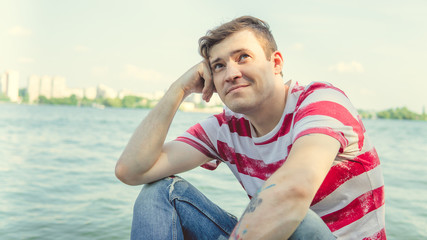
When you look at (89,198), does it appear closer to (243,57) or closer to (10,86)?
(243,57)

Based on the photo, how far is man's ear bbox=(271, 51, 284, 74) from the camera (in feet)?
8.02

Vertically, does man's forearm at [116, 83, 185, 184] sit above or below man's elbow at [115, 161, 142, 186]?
above

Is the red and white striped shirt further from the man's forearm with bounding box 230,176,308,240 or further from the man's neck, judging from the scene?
the man's forearm with bounding box 230,176,308,240

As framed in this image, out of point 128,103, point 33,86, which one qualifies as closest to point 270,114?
point 128,103

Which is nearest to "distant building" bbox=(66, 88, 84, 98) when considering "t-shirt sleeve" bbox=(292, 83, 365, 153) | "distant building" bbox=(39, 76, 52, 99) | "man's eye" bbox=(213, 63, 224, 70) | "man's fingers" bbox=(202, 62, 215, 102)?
"distant building" bbox=(39, 76, 52, 99)

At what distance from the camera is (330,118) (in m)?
1.81

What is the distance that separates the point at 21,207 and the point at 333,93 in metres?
5.87

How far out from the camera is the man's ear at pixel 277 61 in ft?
8.02

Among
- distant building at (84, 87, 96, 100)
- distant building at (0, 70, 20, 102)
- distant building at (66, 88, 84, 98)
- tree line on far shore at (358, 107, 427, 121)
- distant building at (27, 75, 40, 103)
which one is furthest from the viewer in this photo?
distant building at (27, 75, 40, 103)

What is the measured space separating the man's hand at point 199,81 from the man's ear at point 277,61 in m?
0.39

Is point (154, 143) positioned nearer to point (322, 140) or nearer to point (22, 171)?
point (322, 140)

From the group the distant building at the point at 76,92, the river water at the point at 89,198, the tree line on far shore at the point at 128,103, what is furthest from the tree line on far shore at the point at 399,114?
the river water at the point at 89,198

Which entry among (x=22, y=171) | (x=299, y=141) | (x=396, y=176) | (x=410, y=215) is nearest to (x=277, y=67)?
(x=299, y=141)

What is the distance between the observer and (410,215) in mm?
6707
